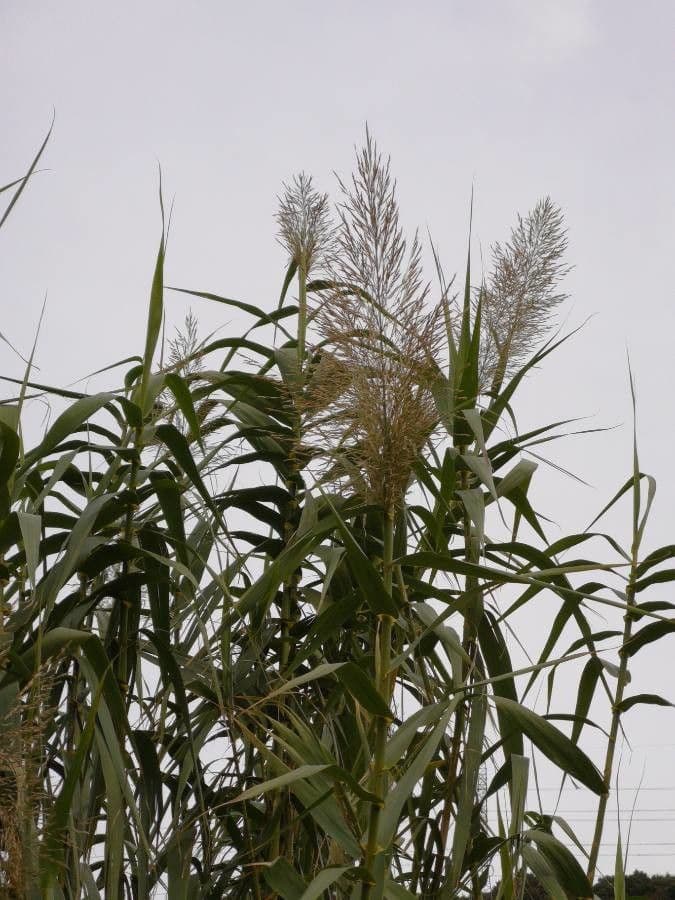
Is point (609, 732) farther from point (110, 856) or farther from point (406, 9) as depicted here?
point (406, 9)

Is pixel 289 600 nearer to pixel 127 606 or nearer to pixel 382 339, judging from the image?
pixel 127 606

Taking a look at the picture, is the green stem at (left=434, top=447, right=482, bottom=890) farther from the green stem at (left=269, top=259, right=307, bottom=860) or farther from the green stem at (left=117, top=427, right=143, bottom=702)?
the green stem at (left=117, top=427, right=143, bottom=702)

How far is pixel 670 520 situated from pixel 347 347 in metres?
0.91

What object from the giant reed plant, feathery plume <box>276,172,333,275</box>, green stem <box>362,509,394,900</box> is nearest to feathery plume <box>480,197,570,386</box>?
the giant reed plant

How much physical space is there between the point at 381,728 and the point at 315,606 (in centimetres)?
48

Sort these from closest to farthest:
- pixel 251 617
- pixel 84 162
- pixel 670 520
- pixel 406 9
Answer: pixel 251 617, pixel 670 520, pixel 84 162, pixel 406 9

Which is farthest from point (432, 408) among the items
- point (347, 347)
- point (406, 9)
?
point (406, 9)

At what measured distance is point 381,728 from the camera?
96cm

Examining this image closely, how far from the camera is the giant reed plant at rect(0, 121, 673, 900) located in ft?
3.16

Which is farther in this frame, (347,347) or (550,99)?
(550,99)

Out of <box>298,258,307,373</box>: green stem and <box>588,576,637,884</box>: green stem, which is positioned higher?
<box>298,258,307,373</box>: green stem

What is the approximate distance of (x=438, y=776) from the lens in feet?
5.02

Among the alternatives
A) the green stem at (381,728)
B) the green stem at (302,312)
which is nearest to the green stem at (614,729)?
the green stem at (381,728)

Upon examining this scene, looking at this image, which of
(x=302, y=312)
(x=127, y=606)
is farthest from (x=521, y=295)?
(x=127, y=606)
